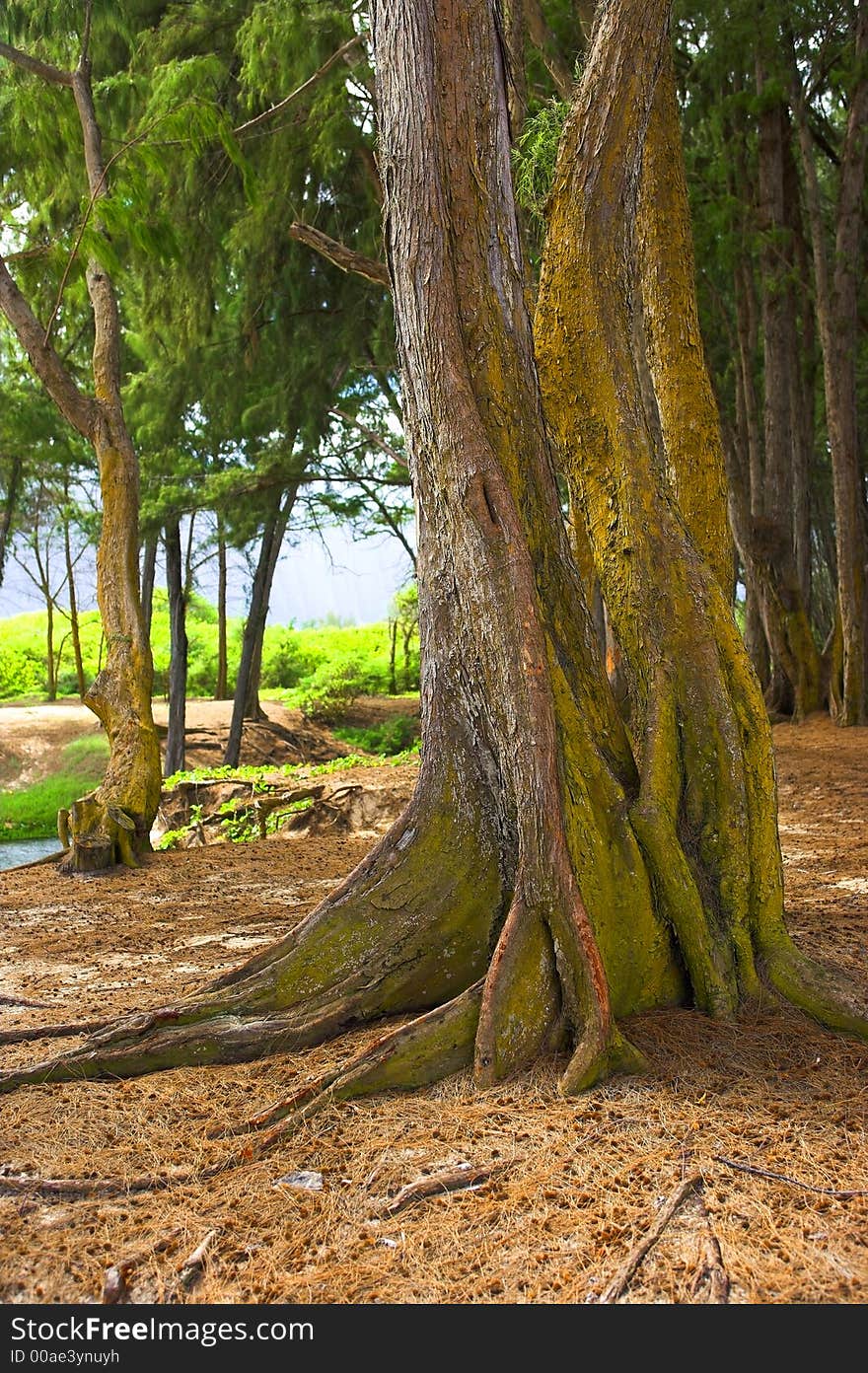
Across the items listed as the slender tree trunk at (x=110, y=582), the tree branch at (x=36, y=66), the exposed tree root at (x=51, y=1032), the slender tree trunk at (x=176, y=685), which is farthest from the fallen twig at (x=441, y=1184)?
the slender tree trunk at (x=176, y=685)

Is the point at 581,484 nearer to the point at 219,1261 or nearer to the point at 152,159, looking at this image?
the point at 219,1261

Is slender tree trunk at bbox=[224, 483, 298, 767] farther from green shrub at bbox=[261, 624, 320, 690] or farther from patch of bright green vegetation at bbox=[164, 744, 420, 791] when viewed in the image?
green shrub at bbox=[261, 624, 320, 690]

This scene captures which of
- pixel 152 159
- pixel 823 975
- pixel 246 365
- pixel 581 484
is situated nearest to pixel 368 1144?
pixel 823 975

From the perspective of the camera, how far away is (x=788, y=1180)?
221cm

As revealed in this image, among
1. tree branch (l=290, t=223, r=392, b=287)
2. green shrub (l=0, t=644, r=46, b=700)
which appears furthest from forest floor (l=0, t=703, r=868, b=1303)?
green shrub (l=0, t=644, r=46, b=700)

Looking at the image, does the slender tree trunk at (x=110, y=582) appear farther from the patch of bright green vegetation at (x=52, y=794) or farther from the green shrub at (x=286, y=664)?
the green shrub at (x=286, y=664)

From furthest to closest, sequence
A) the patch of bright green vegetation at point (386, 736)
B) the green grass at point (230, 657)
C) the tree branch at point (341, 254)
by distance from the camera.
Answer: the green grass at point (230, 657) < the patch of bright green vegetation at point (386, 736) < the tree branch at point (341, 254)

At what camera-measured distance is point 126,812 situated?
22.9 feet

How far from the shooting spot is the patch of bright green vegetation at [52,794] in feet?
54.1

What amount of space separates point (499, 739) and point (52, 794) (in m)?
15.7

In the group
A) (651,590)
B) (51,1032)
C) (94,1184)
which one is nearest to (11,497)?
(51,1032)

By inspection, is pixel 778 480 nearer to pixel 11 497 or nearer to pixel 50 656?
pixel 11 497

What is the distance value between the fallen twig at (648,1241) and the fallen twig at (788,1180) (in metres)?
0.09

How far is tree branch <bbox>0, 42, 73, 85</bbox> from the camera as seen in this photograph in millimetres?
7660
